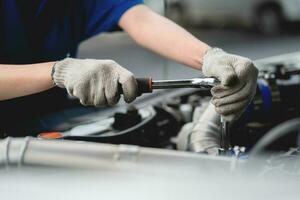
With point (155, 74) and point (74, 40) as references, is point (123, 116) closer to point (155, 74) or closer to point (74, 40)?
point (74, 40)

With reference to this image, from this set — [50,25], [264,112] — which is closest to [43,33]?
[50,25]

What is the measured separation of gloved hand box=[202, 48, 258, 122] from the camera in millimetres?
1162

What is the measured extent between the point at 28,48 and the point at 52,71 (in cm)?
46

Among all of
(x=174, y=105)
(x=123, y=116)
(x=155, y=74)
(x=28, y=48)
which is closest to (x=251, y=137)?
(x=174, y=105)

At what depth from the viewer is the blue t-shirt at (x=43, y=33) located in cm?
152

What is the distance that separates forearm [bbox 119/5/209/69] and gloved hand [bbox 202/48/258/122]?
0.69ft

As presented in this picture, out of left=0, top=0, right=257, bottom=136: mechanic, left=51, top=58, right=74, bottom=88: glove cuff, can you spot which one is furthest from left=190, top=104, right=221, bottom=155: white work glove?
left=51, top=58, right=74, bottom=88: glove cuff

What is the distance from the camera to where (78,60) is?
1.14m

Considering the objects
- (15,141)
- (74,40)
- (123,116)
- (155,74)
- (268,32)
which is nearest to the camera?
(15,141)

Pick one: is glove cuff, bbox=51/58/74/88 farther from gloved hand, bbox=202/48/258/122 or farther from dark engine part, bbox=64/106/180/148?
gloved hand, bbox=202/48/258/122

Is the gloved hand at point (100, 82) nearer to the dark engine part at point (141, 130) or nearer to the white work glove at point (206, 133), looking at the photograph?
the dark engine part at point (141, 130)

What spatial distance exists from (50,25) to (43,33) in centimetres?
4

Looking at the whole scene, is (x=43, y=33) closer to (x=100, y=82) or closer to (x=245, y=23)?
(x=100, y=82)

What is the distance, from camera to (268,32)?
7949 millimetres
